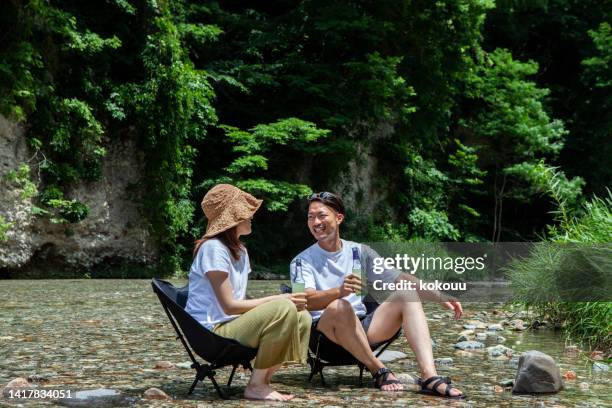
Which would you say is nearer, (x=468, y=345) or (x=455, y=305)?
(x=455, y=305)

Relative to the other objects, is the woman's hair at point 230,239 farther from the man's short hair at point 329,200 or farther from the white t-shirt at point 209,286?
the man's short hair at point 329,200

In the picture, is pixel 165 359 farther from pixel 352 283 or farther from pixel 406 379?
pixel 352 283

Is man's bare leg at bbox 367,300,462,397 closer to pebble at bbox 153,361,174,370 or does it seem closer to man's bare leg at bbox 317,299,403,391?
man's bare leg at bbox 317,299,403,391

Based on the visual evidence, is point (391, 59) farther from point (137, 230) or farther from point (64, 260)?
point (64, 260)

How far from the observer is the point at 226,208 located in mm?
4418

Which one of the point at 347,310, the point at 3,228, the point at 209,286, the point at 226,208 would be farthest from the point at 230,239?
the point at 3,228

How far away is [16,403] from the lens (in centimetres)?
415

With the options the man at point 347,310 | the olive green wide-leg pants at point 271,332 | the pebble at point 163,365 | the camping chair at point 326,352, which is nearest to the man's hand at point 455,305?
the man at point 347,310

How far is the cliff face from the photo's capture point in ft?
56.5

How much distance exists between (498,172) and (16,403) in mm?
25272

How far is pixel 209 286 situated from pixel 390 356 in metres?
2.36

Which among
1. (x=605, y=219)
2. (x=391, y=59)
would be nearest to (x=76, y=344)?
(x=605, y=219)

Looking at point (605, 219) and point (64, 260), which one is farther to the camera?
point (64, 260)

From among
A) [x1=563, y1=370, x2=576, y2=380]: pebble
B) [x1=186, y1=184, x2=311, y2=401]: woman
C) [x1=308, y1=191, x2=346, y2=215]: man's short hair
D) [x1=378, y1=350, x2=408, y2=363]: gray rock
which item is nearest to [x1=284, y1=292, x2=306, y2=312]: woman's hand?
[x1=186, y1=184, x2=311, y2=401]: woman
